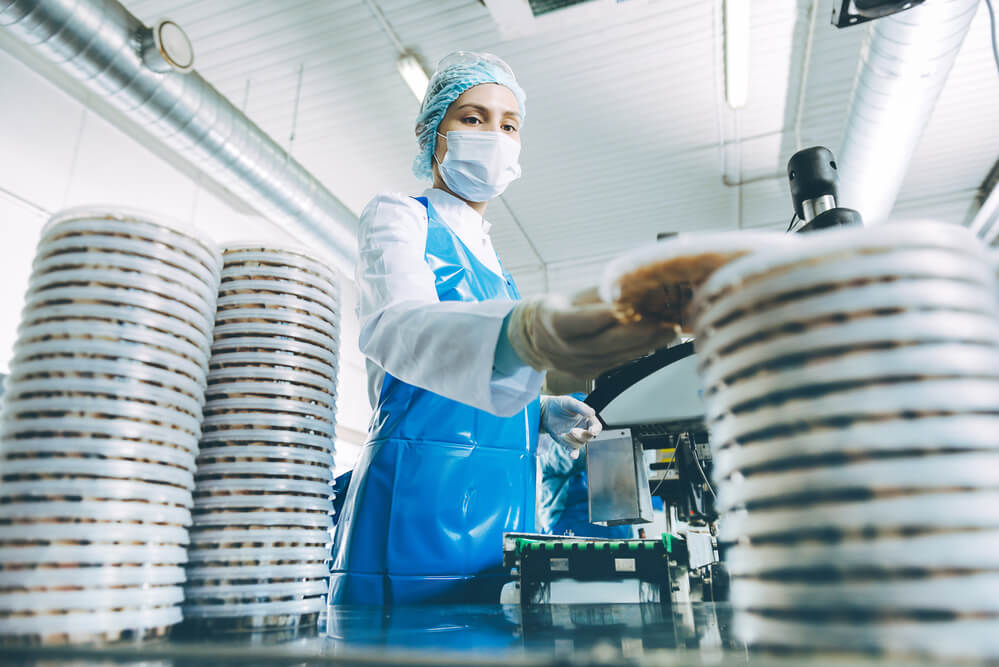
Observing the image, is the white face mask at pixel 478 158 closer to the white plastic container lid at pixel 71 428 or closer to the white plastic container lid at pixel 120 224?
the white plastic container lid at pixel 120 224

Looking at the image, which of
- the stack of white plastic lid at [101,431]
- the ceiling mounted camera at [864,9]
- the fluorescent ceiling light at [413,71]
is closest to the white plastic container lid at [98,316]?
the stack of white plastic lid at [101,431]

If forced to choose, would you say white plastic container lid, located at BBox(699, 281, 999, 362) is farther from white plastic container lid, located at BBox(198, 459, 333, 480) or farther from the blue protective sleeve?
white plastic container lid, located at BBox(198, 459, 333, 480)

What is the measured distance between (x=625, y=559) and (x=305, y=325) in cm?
72

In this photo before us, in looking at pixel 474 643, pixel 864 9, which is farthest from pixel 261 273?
pixel 864 9

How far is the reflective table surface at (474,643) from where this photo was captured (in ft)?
1.34

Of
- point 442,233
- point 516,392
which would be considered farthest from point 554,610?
point 442,233

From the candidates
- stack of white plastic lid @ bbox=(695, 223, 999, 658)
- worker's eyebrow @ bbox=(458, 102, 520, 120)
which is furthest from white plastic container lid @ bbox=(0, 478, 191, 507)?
worker's eyebrow @ bbox=(458, 102, 520, 120)

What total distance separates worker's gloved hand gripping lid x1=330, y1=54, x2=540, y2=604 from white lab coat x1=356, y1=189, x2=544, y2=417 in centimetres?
28

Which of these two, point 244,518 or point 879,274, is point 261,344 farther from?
point 879,274

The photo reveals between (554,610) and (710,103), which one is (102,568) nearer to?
(554,610)

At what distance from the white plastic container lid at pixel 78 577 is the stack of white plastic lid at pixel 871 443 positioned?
0.56 m

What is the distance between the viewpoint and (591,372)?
0.70m

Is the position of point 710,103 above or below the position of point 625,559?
above

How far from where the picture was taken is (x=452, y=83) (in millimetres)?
1686
